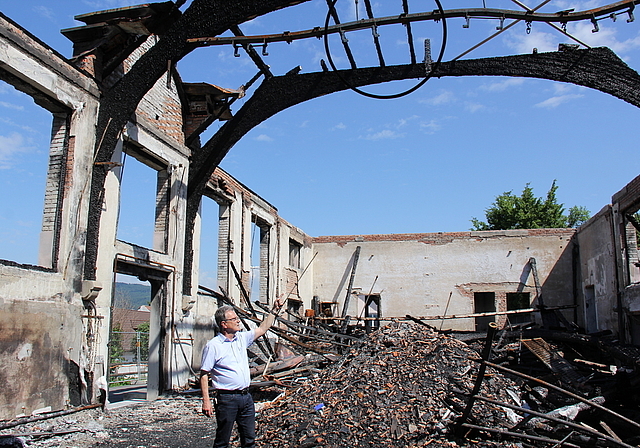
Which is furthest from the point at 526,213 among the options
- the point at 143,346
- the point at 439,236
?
the point at 143,346

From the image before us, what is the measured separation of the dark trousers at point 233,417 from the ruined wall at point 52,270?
3.92 m

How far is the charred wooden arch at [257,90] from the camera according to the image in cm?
867

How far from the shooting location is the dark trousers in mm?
4340

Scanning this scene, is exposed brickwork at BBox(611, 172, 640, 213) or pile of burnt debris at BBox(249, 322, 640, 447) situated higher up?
exposed brickwork at BBox(611, 172, 640, 213)

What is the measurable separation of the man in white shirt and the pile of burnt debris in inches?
60.2

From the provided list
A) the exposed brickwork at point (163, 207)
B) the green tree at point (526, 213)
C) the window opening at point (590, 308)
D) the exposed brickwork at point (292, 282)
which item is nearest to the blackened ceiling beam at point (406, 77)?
the exposed brickwork at point (163, 207)

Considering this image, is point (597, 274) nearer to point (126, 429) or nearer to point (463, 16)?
point (463, 16)

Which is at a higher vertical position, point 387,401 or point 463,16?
point 463,16

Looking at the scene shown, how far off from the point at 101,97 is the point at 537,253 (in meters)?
17.4

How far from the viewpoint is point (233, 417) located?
174 inches

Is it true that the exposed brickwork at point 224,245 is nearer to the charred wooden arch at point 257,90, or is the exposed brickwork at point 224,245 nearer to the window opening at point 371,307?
the charred wooden arch at point 257,90

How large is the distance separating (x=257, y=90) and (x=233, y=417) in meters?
8.34

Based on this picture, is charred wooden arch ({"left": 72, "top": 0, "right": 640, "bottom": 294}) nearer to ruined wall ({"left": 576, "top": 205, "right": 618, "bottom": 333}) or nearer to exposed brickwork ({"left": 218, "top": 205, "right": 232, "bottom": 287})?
exposed brickwork ({"left": 218, "top": 205, "right": 232, "bottom": 287})

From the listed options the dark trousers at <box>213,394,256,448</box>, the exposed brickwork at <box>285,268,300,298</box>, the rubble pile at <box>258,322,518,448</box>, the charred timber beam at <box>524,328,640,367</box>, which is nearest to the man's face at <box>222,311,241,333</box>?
the dark trousers at <box>213,394,256,448</box>
